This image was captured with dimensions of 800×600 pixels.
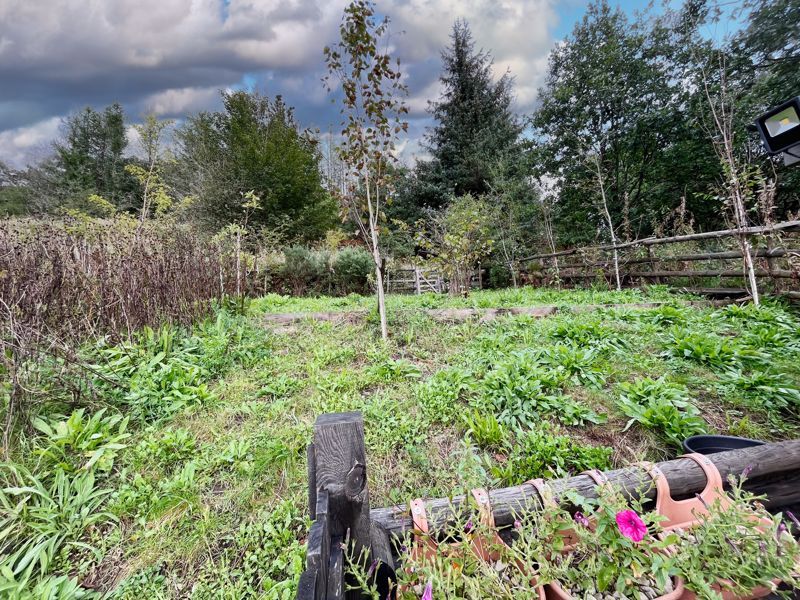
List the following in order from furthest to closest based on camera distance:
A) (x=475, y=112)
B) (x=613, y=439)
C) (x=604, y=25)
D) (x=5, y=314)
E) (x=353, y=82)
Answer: (x=475, y=112)
(x=604, y=25)
(x=353, y=82)
(x=5, y=314)
(x=613, y=439)

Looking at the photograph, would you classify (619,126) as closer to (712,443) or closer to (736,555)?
(712,443)

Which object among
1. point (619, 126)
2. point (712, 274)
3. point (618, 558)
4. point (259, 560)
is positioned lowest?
point (259, 560)

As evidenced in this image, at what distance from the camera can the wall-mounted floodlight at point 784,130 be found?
1565 mm

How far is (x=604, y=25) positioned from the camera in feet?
33.9

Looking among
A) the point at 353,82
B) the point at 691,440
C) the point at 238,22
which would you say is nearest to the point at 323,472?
the point at 691,440

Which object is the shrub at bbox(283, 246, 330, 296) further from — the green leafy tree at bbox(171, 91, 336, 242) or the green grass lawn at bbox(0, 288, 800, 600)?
the green grass lawn at bbox(0, 288, 800, 600)

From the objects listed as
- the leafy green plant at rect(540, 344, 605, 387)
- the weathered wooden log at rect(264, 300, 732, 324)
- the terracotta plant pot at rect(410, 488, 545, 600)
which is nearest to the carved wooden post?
the terracotta plant pot at rect(410, 488, 545, 600)

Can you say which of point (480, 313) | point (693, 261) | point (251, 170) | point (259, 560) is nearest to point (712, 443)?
point (259, 560)

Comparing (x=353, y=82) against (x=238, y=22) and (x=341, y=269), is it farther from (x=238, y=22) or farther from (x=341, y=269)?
(x=238, y=22)

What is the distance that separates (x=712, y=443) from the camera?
1.73 metres

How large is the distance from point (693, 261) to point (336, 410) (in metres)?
7.44

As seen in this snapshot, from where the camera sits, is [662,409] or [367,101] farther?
[367,101]

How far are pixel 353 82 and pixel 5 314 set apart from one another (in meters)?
3.74

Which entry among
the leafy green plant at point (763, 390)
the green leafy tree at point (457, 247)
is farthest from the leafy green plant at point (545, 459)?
the green leafy tree at point (457, 247)
